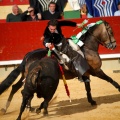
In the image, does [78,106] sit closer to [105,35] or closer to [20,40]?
[105,35]

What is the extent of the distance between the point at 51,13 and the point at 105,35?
11.7ft

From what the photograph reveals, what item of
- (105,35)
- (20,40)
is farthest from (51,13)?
(105,35)

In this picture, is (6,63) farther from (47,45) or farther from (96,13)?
(47,45)

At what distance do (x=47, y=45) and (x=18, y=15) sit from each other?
442 cm

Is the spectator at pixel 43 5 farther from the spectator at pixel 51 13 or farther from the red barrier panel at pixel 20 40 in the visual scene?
the red barrier panel at pixel 20 40

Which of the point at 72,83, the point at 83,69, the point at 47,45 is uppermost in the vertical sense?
the point at 47,45

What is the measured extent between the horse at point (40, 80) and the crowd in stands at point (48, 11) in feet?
14.4

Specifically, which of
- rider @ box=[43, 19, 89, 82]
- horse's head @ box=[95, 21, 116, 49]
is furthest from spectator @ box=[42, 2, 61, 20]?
rider @ box=[43, 19, 89, 82]

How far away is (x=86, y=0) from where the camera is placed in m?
11.0

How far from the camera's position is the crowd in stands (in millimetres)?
10297

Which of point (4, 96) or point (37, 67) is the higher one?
point (37, 67)

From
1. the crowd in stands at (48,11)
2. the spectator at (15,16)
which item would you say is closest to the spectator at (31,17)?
the crowd in stands at (48,11)

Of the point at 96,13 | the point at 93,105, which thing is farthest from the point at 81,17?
the point at 93,105

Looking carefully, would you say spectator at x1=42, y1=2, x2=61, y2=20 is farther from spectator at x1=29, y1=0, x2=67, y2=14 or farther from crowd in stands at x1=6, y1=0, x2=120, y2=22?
spectator at x1=29, y1=0, x2=67, y2=14
